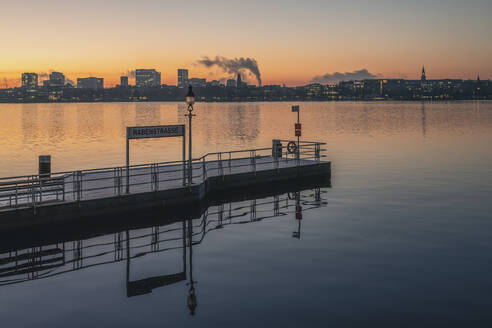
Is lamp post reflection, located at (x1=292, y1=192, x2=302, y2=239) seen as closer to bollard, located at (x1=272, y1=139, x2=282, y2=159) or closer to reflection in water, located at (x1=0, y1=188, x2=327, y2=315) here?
reflection in water, located at (x1=0, y1=188, x2=327, y2=315)

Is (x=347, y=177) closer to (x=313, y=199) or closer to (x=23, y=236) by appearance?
(x=313, y=199)

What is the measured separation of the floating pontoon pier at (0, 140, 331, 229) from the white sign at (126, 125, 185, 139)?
1483 millimetres

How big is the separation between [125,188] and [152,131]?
3096 mm

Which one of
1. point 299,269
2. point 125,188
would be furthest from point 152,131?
point 299,269

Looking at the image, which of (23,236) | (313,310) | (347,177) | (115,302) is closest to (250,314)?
(313,310)

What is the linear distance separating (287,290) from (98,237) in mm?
9108

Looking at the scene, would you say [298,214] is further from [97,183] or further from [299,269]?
[97,183]

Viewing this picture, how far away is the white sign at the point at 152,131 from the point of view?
2292cm

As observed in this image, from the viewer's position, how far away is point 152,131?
23.6m

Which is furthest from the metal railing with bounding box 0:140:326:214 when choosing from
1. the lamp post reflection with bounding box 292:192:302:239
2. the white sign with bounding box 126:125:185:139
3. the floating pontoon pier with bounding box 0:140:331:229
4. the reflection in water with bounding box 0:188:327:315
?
the lamp post reflection with bounding box 292:192:302:239

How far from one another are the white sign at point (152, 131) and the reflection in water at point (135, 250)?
4.29 metres

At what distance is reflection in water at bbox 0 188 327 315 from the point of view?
14930 millimetres

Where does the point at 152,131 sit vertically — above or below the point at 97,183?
above

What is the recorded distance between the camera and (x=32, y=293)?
543 inches
